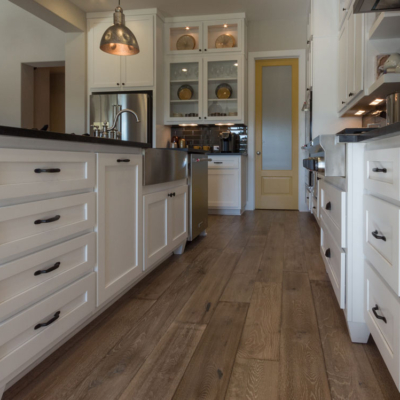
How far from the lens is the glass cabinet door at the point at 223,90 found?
19.1 ft

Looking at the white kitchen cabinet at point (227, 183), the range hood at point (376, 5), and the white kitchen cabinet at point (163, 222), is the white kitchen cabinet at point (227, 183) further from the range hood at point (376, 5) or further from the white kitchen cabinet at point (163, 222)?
the range hood at point (376, 5)

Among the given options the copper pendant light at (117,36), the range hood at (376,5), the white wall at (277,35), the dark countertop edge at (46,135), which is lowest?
A: the dark countertop edge at (46,135)

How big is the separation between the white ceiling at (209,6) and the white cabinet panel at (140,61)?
0.23 m

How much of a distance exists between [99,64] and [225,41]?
1784 millimetres

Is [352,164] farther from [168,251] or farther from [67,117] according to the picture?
[67,117]

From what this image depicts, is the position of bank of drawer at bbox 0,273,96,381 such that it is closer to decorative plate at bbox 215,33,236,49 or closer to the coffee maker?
the coffee maker

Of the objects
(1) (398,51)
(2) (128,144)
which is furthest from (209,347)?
(1) (398,51)

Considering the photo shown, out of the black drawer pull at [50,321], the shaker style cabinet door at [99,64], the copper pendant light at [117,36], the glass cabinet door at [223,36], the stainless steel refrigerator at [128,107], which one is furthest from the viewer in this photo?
the glass cabinet door at [223,36]

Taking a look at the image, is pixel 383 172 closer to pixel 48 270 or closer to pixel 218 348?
pixel 218 348

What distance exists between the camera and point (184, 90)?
19.5 ft

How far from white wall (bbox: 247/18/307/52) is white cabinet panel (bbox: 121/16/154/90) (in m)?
1.63

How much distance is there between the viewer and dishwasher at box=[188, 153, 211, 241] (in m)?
3.63

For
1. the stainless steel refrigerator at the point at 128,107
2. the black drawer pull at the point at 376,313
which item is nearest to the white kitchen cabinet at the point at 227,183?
the stainless steel refrigerator at the point at 128,107

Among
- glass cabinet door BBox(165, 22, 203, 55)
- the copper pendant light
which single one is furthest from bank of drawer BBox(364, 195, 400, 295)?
glass cabinet door BBox(165, 22, 203, 55)
